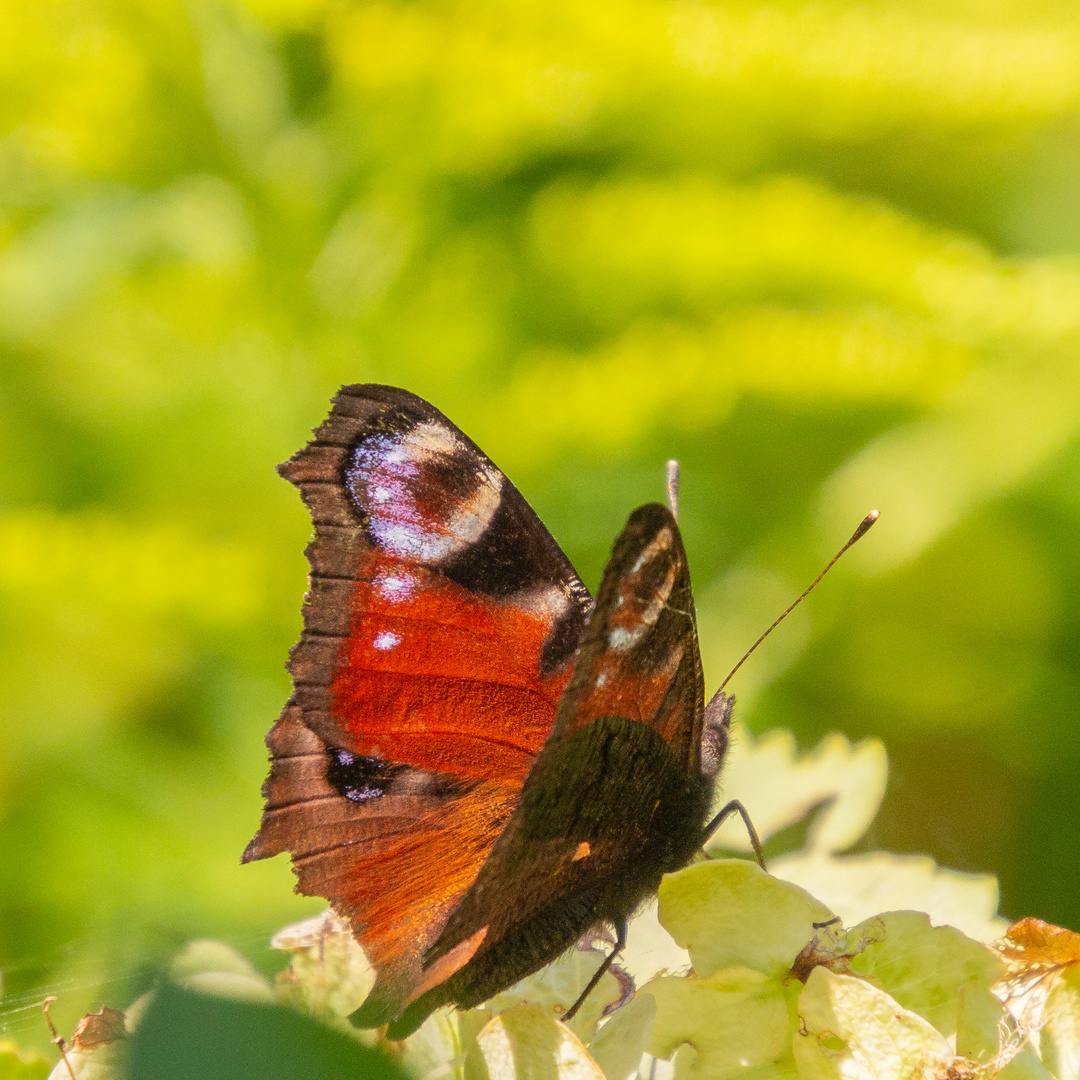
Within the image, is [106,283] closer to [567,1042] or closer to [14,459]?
[14,459]

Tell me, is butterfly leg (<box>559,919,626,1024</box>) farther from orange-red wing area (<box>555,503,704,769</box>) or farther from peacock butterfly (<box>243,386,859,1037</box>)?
orange-red wing area (<box>555,503,704,769</box>)

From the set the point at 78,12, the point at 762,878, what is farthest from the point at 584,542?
the point at 762,878

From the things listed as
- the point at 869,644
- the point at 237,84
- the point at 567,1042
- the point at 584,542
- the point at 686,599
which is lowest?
the point at 567,1042

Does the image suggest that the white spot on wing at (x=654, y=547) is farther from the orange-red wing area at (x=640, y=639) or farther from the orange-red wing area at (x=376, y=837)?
the orange-red wing area at (x=376, y=837)

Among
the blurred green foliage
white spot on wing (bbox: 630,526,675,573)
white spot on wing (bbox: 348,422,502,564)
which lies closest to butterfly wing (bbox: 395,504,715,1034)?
white spot on wing (bbox: 630,526,675,573)

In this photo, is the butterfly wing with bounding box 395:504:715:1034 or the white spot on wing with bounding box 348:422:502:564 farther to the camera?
the white spot on wing with bounding box 348:422:502:564
